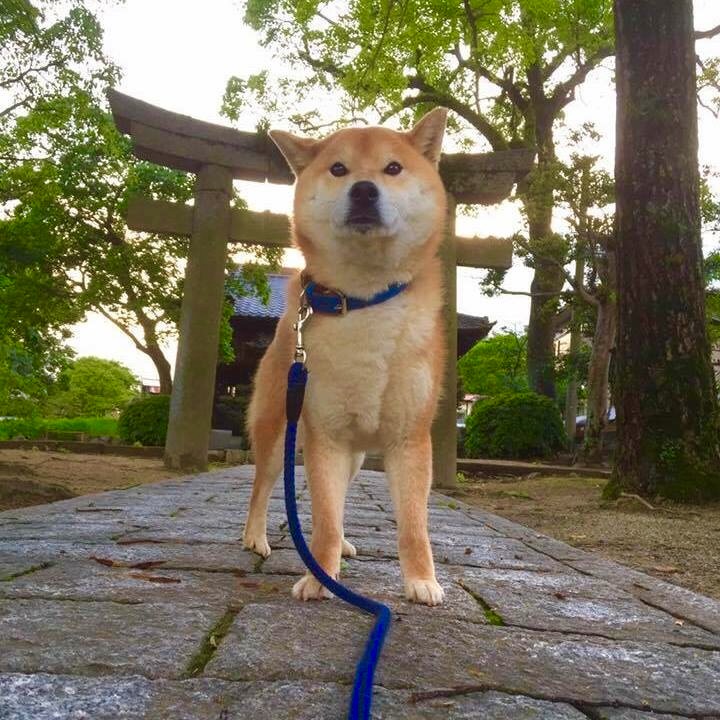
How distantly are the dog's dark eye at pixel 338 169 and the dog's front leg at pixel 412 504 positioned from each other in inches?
38.7

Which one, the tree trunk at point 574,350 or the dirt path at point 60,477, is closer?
the dirt path at point 60,477

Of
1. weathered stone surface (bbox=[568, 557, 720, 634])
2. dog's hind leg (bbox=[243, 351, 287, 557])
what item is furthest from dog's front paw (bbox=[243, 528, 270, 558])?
weathered stone surface (bbox=[568, 557, 720, 634])

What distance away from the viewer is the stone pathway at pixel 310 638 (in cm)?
141

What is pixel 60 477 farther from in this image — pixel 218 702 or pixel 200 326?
pixel 218 702

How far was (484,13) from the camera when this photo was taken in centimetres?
1518

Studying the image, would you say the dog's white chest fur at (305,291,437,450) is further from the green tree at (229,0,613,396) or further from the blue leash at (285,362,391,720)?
the green tree at (229,0,613,396)

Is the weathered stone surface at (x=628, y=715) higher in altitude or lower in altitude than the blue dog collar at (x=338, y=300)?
lower

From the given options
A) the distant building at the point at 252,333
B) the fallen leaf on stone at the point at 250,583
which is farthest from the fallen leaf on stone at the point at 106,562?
the distant building at the point at 252,333

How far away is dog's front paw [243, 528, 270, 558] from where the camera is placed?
3.24m

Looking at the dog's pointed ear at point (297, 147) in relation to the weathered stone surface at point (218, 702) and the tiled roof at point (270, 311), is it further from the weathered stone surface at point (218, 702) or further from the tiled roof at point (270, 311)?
the tiled roof at point (270, 311)

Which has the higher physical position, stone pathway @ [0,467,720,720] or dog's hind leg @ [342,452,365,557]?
dog's hind leg @ [342,452,365,557]

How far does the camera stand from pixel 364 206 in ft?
8.36

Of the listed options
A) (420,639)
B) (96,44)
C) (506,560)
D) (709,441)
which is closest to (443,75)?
(96,44)

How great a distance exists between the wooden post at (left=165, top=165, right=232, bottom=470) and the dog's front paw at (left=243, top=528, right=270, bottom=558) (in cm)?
654
